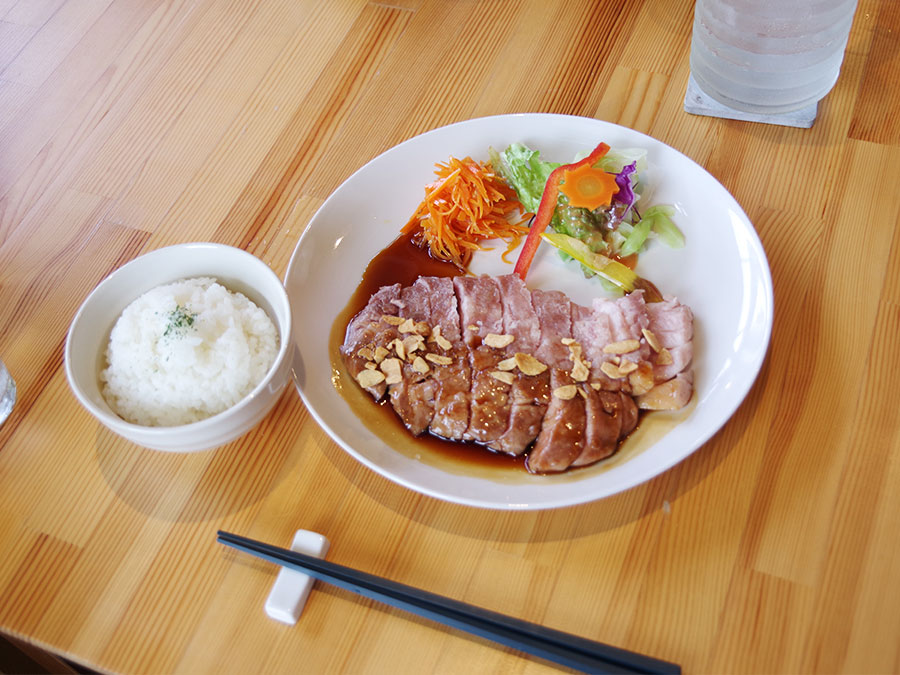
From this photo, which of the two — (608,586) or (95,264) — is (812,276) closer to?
(608,586)

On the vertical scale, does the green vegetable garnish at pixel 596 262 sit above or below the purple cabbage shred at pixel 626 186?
below

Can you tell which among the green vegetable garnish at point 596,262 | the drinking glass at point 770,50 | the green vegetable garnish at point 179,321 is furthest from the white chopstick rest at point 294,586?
the drinking glass at point 770,50

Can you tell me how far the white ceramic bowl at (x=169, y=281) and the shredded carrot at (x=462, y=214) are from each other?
63 cm

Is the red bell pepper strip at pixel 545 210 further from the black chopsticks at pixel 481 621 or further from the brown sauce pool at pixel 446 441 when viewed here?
the black chopsticks at pixel 481 621

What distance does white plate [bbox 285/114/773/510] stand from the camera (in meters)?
1.93

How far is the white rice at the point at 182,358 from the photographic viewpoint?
6.53ft

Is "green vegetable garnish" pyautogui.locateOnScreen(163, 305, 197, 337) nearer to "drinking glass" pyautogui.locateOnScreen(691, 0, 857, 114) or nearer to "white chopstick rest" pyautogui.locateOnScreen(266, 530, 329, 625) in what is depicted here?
"white chopstick rest" pyautogui.locateOnScreen(266, 530, 329, 625)

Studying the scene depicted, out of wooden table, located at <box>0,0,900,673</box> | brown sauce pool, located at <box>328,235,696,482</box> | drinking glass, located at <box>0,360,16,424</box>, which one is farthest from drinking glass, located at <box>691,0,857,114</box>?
drinking glass, located at <box>0,360,16,424</box>

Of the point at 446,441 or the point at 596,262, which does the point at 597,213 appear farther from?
the point at 446,441

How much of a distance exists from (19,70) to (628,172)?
273 cm

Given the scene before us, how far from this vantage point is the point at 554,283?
8.04 feet

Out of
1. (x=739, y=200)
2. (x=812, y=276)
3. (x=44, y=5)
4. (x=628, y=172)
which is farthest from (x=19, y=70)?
(x=812, y=276)

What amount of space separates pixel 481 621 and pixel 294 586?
0.49 m

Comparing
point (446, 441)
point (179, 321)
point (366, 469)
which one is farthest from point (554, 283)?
point (179, 321)
